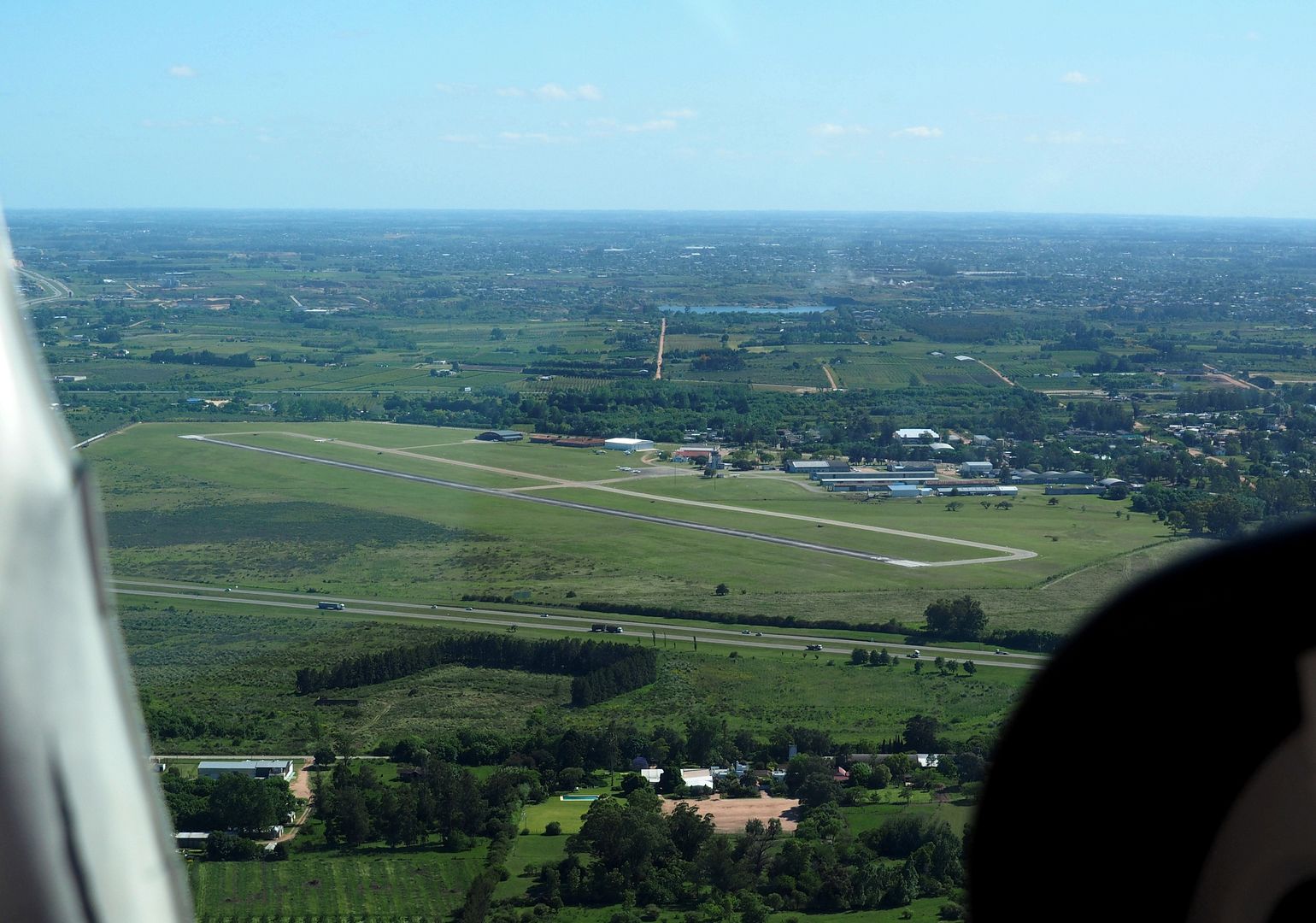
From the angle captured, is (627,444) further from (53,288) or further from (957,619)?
(53,288)

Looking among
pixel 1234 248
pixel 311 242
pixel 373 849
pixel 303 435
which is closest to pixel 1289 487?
pixel 373 849

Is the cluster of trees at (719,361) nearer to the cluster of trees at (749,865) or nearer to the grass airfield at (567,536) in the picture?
the grass airfield at (567,536)

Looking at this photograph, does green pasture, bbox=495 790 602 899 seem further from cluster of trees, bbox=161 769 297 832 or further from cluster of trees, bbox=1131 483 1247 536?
cluster of trees, bbox=1131 483 1247 536

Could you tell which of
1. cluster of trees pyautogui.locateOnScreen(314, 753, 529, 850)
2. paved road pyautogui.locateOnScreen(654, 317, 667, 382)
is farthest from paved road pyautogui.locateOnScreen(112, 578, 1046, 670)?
paved road pyautogui.locateOnScreen(654, 317, 667, 382)

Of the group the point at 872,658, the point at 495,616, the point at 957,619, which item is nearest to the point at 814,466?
the point at 957,619

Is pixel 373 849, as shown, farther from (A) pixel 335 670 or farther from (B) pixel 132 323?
(B) pixel 132 323


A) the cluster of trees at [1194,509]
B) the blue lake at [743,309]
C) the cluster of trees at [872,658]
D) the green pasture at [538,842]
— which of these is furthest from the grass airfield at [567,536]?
the blue lake at [743,309]
